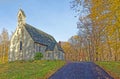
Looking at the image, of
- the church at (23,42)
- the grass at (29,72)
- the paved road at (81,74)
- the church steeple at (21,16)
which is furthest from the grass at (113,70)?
the church steeple at (21,16)

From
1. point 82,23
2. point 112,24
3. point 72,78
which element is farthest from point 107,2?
point 82,23

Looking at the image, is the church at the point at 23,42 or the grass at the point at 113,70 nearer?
the grass at the point at 113,70

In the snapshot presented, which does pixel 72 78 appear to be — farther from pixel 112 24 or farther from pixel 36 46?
pixel 36 46

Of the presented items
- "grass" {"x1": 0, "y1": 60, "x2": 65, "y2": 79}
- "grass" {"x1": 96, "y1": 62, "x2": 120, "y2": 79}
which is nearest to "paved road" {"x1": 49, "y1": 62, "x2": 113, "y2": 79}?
"grass" {"x1": 96, "y1": 62, "x2": 120, "y2": 79}

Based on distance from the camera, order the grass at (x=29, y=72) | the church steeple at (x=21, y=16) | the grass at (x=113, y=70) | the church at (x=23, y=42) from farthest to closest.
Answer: the church steeple at (x=21, y=16), the church at (x=23, y=42), the grass at (x=29, y=72), the grass at (x=113, y=70)

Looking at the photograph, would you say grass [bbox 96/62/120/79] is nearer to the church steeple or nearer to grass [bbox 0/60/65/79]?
grass [bbox 0/60/65/79]

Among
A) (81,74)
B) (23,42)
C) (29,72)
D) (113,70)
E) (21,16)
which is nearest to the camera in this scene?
(81,74)

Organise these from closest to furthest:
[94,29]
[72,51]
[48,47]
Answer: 1. [94,29]
2. [48,47]
3. [72,51]

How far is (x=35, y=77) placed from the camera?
21531 mm

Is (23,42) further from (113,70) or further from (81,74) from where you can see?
(81,74)

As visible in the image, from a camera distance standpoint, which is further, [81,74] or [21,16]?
[21,16]

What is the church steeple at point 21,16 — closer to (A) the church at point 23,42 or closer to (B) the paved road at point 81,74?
(A) the church at point 23,42

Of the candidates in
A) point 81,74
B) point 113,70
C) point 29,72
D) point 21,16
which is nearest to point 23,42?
point 21,16

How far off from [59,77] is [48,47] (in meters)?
41.8
